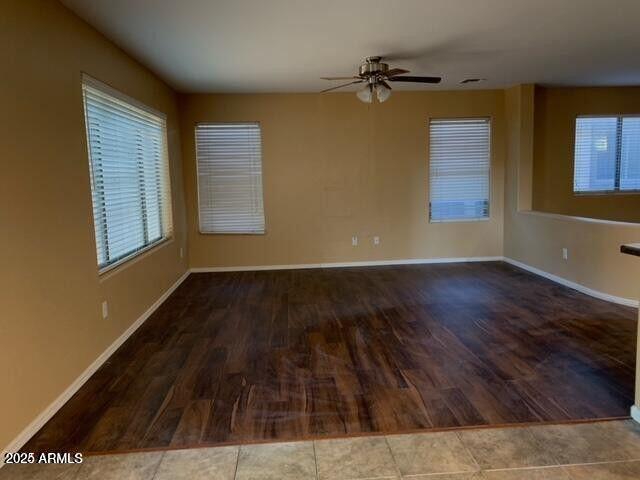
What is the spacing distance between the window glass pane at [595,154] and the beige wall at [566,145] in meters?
0.11

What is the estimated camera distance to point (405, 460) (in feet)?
6.82

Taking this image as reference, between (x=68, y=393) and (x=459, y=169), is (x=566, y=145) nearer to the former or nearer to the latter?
(x=459, y=169)

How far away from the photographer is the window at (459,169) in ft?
21.4

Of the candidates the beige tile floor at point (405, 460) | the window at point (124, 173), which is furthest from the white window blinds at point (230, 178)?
the beige tile floor at point (405, 460)

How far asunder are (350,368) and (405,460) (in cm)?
104

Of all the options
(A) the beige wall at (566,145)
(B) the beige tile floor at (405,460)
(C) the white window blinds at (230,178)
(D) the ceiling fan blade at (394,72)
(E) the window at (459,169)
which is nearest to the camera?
(B) the beige tile floor at (405,460)

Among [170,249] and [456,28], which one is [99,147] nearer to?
[170,249]

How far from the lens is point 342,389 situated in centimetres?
279

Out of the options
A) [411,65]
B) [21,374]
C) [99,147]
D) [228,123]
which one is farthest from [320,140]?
[21,374]

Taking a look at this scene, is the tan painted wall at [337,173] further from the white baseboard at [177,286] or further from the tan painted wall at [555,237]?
the tan painted wall at [555,237]

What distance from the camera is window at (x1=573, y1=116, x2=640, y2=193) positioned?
21.5 feet

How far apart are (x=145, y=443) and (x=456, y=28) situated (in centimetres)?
367

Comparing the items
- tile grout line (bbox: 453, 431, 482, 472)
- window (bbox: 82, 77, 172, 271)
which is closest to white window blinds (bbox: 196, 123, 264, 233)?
window (bbox: 82, 77, 172, 271)

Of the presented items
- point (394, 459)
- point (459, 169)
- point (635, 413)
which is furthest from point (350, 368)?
point (459, 169)
